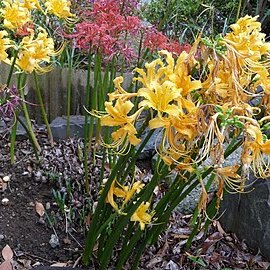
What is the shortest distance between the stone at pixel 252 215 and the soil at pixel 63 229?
4 centimetres

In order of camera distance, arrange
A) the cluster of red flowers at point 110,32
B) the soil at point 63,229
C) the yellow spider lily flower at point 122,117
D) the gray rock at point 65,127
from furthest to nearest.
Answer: the gray rock at point 65,127 → the soil at point 63,229 → the cluster of red flowers at point 110,32 → the yellow spider lily flower at point 122,117

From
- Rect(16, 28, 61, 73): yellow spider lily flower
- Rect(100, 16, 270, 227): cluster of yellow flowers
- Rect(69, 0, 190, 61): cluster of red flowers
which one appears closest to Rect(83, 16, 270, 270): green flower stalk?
Rect(100, 16, 270, 227): cluster of yellow flowers

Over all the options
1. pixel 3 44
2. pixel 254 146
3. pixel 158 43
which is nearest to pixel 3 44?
pixel 3 44

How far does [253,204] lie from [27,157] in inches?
46.7

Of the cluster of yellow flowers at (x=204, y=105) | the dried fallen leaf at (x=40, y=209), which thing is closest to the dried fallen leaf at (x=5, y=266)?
the dried fallen leaf at (x=40, y=209)

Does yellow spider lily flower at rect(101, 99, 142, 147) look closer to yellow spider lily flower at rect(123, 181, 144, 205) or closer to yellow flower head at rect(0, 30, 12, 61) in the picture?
yellow spider lily flower at rect(123, 181, 144, 205)

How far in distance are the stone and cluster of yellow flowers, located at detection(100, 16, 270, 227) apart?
0.94 metres

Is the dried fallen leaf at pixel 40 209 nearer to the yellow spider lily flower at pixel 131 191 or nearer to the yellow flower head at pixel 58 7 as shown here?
the yellow spider lily flower at pixel 131 191

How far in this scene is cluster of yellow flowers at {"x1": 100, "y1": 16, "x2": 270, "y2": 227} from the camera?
1.44 meters

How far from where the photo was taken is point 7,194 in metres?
2.66

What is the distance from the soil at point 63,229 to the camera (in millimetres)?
2400

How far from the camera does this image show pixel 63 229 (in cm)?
250

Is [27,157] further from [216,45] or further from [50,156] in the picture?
[216,45]

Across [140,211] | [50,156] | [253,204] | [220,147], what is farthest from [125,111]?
[50,156]
